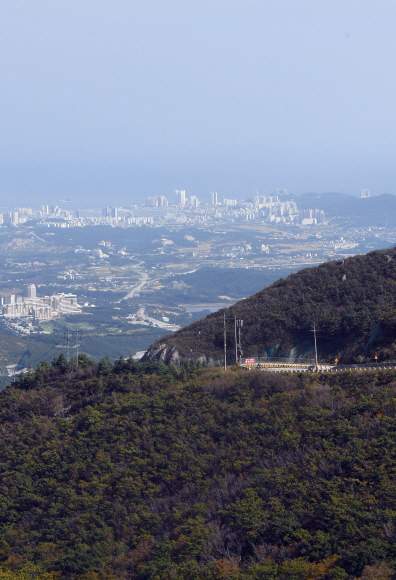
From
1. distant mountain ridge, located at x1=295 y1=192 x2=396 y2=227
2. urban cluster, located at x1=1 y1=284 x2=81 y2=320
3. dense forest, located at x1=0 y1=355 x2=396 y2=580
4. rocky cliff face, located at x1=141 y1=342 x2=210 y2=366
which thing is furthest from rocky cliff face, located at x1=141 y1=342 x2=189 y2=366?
distant mountain ridge, located at x1=295 y1=192 x2=396 y2=227

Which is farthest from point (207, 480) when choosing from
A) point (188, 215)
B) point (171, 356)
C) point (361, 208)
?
point (188, 215)

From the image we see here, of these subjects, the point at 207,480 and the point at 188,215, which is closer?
the point at 207,480

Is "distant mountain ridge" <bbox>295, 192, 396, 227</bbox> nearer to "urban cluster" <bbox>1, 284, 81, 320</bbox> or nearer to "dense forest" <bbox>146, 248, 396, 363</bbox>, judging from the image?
"urban cluster" <bbox>1, 284, 81, 320</bbox>

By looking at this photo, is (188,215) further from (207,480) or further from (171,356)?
(207,480)

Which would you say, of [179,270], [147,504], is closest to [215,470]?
[147,504]

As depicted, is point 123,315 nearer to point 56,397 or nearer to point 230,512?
point 56,397

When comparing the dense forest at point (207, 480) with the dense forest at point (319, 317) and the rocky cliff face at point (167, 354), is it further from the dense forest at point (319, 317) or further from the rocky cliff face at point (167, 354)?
the dense forest at point (319, 317)
